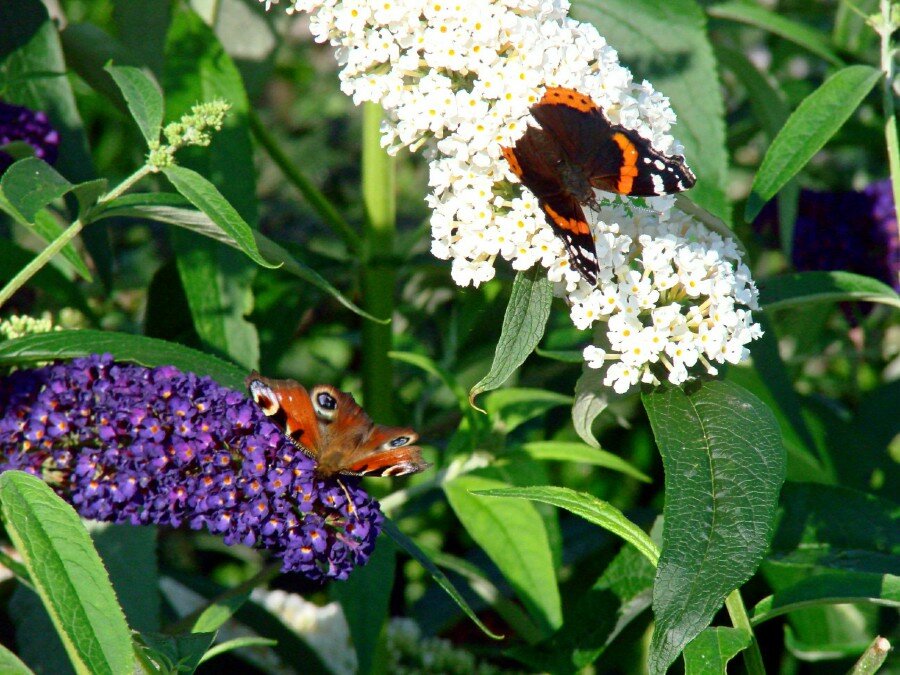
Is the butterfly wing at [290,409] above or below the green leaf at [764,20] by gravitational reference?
below

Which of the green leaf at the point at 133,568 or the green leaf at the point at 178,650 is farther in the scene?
the green leaf at the point at 133,568

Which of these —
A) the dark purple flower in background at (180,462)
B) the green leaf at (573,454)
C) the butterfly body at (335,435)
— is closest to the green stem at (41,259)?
the dark purple flower in background at (180,462)

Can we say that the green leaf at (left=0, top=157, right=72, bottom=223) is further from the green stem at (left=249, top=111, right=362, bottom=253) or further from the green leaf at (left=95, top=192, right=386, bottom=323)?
Answer: the green stem at (left=249, top=111, right=362, bottom=253)

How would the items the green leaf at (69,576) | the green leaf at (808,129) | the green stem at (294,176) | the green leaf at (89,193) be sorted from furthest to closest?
the green stem at (294,176)
the green leaf at (808,129)
the green leaf at (89,193)
the green leaf at (69,576)

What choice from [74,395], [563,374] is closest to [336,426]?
[74,395]

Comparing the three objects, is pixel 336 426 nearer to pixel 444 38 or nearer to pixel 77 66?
pixel 444 38

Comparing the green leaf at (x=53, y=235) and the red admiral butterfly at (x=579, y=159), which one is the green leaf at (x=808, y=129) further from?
the green leaf at (x=53, y=235)

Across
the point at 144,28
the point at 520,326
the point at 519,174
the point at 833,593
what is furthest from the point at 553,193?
the point at 144,28
